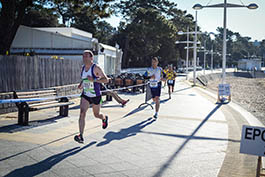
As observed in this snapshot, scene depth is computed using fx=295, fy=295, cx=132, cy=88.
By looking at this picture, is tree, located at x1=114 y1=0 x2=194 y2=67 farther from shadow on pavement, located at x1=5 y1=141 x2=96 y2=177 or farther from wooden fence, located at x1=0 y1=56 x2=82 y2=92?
shadow on pavement, located at x1=5 y1=141 x2=96 y2=177

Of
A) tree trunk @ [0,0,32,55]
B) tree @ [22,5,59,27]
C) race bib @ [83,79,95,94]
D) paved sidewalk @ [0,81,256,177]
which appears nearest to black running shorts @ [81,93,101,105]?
race bib @ [83,79,95,94]

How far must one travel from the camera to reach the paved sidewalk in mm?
4465

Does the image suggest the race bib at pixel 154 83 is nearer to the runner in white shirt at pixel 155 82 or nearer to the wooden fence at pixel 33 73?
the runner in white shirt at pixel 155 82

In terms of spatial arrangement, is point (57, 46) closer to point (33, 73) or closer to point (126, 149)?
point (33, 73)

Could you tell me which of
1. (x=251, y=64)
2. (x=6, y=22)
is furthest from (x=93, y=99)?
(x=251, y=64)

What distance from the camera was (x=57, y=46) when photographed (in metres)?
22.1

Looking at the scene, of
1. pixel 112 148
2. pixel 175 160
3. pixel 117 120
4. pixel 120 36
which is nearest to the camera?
pixel 175 160

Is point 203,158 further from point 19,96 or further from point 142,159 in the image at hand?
point 19,96

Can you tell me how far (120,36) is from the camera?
52.3 m

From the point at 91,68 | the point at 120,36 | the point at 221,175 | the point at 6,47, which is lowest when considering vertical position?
the point at 221,175

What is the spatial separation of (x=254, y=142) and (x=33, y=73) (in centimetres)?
877

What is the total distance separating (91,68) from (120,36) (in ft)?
156

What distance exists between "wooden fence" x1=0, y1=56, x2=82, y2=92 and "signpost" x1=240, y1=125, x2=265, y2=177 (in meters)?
7.53

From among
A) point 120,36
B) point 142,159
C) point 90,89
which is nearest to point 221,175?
point 142,159
